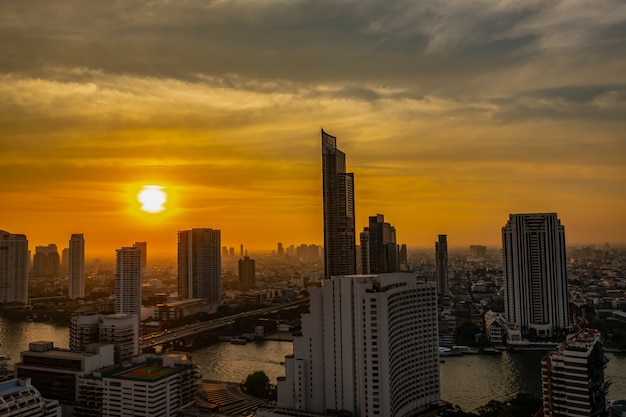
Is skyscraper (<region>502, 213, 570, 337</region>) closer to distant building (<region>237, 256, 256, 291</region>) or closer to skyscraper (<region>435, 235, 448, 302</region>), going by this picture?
skyscraper (<region>435, 235, 448, 302</region>)

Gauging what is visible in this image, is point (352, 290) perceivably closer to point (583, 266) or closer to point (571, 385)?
point (571, 385)

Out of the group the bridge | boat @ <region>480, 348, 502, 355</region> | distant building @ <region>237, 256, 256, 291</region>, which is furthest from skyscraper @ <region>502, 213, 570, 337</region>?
distant building @ <region>237, 256, 256, 291</region>

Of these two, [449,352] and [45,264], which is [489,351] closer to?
[449,352]

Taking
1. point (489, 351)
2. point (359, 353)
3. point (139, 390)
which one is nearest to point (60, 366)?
point (139, 390)

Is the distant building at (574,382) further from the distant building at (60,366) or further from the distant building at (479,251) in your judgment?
the distant building at (479,251)

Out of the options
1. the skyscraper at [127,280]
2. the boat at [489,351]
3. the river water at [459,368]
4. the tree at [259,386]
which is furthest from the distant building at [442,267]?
the tree at [259,386]

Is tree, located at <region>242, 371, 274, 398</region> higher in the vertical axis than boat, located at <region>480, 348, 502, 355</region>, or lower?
higher

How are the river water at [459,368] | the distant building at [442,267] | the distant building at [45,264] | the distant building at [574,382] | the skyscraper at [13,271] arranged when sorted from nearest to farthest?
the distant building at [574,382] < the river water at [459,368] < the distant building at [442,267] < the skyscraper at [13,271] < the distant building at [45,264]
